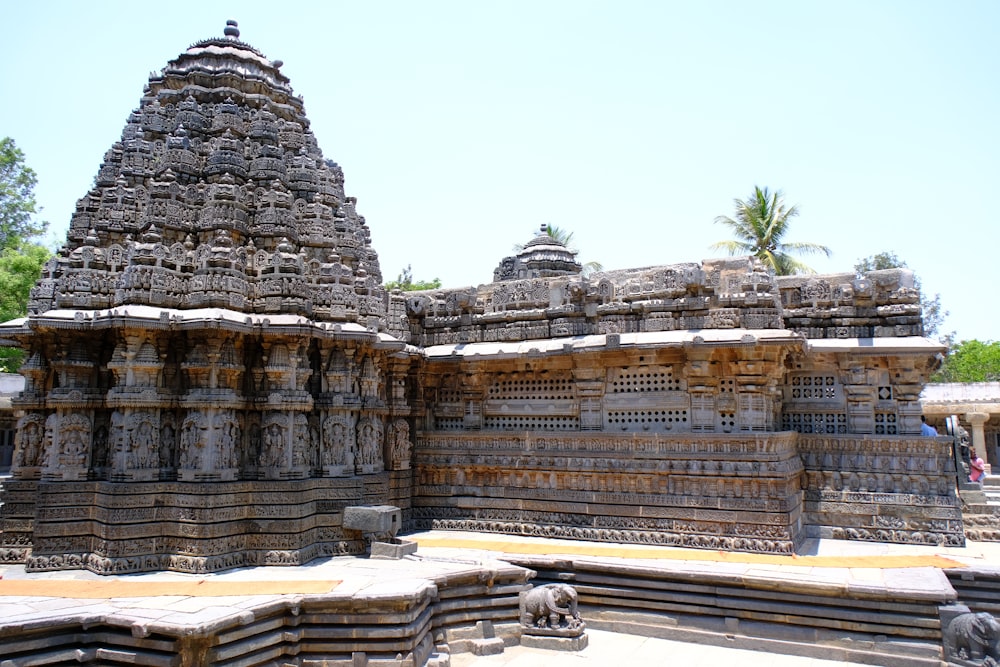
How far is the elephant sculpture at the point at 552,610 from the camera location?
328 inches

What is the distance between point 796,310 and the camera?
37.8ft

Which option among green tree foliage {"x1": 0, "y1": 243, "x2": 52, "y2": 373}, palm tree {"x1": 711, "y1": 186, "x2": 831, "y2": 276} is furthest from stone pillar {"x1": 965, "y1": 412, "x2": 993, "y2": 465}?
green tree foliage {"x1": 0, "y1": 243, "x2": 52, "y2": 373}

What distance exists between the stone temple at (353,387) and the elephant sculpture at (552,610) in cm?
257

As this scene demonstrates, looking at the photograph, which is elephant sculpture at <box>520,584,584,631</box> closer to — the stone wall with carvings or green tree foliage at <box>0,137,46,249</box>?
the stone wall with carvings

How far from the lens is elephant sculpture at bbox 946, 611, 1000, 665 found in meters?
7.02

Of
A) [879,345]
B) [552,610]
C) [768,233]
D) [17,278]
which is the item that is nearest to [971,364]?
[768,233]

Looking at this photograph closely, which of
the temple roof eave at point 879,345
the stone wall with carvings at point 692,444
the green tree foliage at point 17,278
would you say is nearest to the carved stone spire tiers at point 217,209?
the stone wall with carvings at point 692,444

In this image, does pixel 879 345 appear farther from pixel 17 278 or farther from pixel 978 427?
pixel 17 278

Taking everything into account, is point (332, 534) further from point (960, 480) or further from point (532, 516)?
point (960, 480)

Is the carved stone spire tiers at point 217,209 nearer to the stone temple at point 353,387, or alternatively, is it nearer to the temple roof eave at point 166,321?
the stone temple at point 353,387

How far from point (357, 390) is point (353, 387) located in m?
0.09

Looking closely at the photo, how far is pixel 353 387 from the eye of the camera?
34.9 feet

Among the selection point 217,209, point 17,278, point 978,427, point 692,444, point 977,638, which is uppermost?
point 17,278

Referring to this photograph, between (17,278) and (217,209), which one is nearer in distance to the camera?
(217,209)
